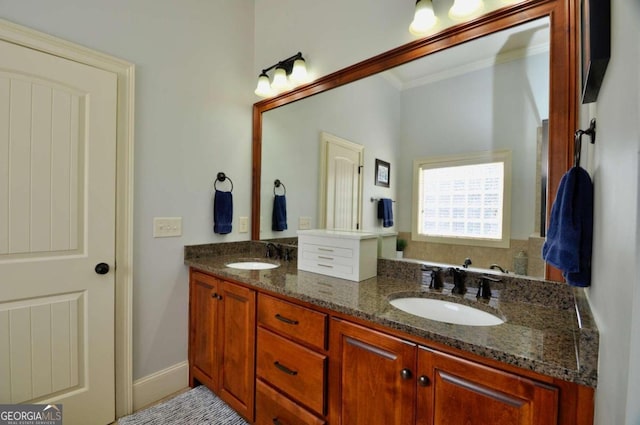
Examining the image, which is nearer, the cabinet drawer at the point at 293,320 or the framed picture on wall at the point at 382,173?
the cabinet drawer at the point at 293,320

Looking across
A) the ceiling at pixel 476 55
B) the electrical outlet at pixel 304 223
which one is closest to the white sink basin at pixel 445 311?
the electrical outlet at pixel 304 223

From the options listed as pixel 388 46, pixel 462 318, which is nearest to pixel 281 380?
pixel 462 318

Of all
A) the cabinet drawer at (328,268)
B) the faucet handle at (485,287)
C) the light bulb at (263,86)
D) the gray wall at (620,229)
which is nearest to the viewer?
the gray wall at (620,229)

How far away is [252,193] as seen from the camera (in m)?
2.35

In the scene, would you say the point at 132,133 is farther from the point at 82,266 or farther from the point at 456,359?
the point at 456,359

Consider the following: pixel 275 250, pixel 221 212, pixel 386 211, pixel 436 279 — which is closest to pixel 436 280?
pixel 436 279

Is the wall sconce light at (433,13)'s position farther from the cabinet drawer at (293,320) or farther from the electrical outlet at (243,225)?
the electrical outlet at (243,225)

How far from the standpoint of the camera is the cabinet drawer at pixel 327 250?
1.50 metres

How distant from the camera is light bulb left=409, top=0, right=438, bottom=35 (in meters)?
1.35

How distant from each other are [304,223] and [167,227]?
0.91 meters

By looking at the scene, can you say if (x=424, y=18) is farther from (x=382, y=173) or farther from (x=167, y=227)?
(x=167, y=227)

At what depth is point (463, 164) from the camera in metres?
1.39

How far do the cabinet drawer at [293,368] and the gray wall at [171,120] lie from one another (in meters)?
0.86

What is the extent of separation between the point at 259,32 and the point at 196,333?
229 centimetres
